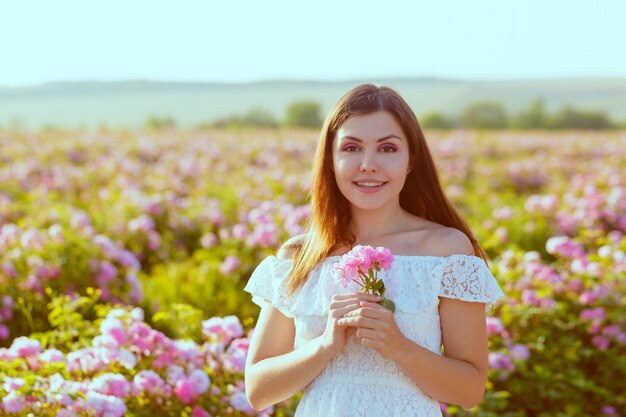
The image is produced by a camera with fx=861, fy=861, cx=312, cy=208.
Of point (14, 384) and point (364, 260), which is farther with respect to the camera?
point (14, 384)

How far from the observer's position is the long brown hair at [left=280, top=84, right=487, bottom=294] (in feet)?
8.11

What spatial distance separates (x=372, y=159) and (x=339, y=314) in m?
0.46

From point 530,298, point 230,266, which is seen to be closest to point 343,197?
point 530,298

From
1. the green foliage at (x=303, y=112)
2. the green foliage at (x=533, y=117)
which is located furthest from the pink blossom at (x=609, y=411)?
the green foliage at (x=533, y=117)

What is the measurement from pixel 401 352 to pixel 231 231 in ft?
18.4

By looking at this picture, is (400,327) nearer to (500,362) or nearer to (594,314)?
(500,362)

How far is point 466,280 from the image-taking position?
91.7 inches

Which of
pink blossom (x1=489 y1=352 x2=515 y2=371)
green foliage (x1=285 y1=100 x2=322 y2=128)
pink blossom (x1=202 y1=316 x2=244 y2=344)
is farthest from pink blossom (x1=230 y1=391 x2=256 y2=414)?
green foliage (x1=285 y1=100 x2=322 y2=128)

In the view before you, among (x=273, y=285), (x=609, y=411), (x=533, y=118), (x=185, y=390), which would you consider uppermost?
(x=273, y=285)

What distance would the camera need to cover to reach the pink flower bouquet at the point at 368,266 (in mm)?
2205

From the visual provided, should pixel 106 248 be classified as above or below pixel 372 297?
below

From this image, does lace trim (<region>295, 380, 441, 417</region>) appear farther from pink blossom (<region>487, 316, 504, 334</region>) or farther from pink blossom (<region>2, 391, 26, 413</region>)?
pink blossom (<region>487, 316, 504, 334</region>)

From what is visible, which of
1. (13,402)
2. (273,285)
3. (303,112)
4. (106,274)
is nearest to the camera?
(273,285)

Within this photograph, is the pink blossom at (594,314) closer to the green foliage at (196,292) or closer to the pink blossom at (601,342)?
the pink blossom at (601,342)
